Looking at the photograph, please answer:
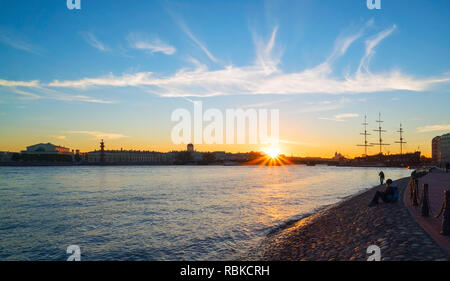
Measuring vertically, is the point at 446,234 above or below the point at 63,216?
above

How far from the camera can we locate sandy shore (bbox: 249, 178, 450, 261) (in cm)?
803

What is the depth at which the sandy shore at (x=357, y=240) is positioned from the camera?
26.3 ft

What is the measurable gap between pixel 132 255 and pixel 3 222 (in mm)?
11678

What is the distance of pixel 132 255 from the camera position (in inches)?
444

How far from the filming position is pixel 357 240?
34.3 ft

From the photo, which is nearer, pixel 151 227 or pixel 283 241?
pixel 283 241

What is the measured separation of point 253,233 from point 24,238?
11064mm
